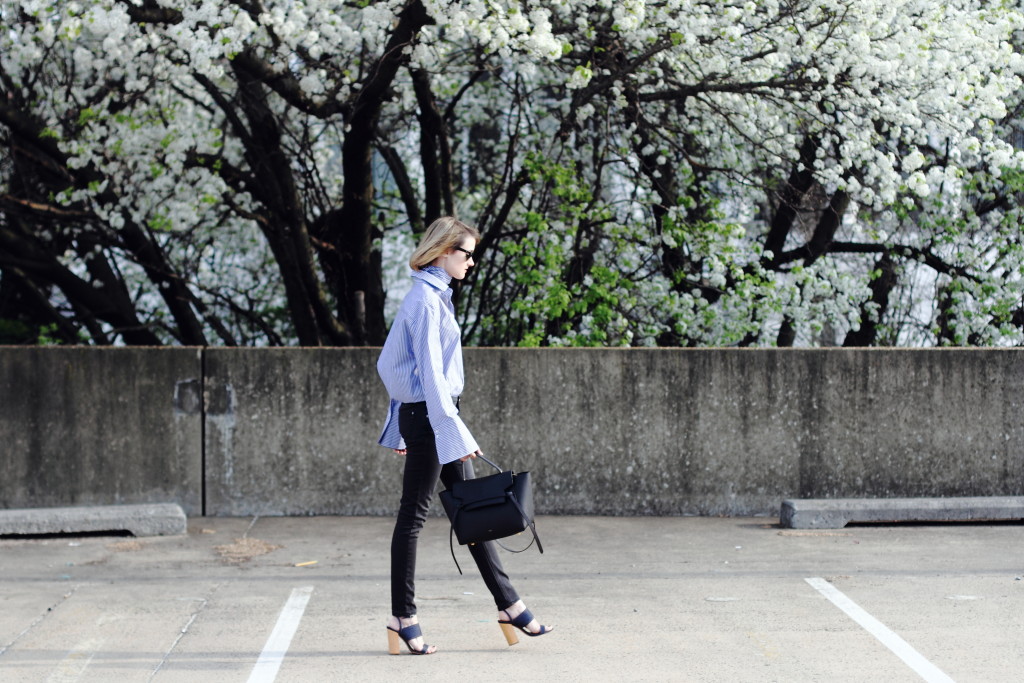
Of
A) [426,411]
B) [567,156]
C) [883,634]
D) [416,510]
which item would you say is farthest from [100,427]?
[883,634]

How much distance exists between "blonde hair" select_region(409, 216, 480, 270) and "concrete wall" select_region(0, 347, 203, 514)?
12.3 feet

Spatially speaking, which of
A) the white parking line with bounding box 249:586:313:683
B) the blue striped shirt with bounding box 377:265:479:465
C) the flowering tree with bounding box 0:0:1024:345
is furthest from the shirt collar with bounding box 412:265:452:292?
the flowering tree with bounding box 0:0:1024:345

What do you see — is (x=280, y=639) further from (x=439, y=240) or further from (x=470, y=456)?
(x=439, y=240)

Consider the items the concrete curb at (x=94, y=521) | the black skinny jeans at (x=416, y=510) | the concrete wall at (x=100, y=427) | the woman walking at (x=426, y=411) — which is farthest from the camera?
the concrete wall at (x=100, y=427)

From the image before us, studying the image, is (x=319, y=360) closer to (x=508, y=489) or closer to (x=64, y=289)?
(x=508, y=489)

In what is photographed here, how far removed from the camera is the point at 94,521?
23.9ft

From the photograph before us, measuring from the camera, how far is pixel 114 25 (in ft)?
27.6

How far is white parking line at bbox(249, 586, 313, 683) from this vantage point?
4.44 meters

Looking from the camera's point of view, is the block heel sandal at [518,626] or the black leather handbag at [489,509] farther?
the block heel sandal at [518,626]

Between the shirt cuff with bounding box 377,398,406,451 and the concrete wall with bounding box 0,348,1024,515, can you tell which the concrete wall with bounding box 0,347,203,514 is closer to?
the concrete wall with bounding box 0,348,1024,515

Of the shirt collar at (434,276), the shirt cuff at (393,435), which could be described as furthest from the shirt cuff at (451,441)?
the shirt collar at (434,276)

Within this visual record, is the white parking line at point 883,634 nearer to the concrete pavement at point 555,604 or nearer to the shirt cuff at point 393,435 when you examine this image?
the concrete pavement at point 555,604

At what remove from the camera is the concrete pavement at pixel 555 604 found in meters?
4.53

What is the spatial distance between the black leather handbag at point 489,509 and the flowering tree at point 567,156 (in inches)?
168
